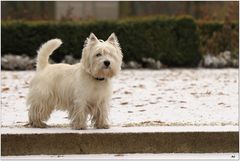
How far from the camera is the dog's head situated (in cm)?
725

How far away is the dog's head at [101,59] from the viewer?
725 cm

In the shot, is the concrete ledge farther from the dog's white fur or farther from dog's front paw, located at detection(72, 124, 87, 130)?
the dog's white fur

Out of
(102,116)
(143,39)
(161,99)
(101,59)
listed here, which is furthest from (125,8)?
(101,59)

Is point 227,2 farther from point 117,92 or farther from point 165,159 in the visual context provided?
point 165,159

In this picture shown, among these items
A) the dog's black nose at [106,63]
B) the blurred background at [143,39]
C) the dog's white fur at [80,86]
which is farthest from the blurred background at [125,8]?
the dog's black nose at [106,63]

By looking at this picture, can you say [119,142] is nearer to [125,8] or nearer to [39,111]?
[39,111]

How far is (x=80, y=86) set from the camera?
7.48 m

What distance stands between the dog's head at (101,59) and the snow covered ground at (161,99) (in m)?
0.98

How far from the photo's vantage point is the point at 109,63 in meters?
7.23

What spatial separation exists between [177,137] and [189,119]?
1832 mm

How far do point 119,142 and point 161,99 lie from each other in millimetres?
4392

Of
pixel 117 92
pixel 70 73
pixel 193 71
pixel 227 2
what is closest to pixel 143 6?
pixel 227 2

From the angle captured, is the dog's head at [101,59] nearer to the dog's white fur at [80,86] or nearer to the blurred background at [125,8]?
the dog's white fur at [80,86]

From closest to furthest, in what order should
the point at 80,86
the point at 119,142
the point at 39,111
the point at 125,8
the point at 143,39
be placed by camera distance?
the point at 119,142 → the point at 80,86 → the point at 39,111 → the point at 143,39 → the point at 125,8
